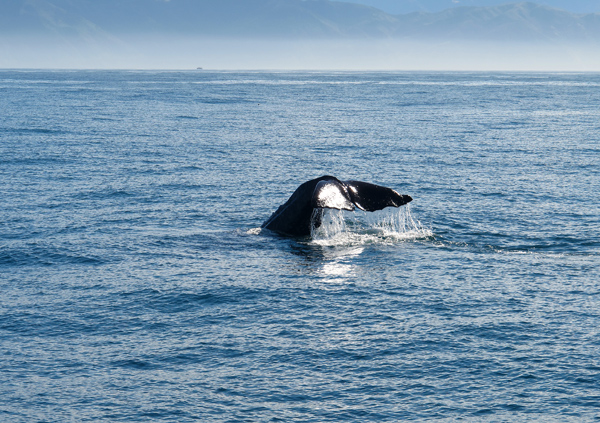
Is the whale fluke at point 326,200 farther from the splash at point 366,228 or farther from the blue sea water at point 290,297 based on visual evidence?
the blue sea water at point 290,297

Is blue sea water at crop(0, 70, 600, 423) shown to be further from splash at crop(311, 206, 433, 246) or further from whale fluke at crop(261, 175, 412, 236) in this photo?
whale fluke at crop(261, 175, 412, 236)

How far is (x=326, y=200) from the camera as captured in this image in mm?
17375

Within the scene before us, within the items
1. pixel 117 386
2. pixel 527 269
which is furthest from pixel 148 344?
pixel 527 269

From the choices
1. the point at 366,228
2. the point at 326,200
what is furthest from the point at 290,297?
the point at 366,228

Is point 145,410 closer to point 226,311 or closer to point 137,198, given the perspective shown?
point 226,311

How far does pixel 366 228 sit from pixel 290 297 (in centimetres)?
614

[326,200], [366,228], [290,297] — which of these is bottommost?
[290,297]

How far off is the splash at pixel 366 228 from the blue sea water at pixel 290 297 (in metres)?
0.08

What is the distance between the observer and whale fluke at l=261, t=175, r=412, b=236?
17.4 meters

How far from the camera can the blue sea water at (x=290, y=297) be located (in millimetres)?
11438

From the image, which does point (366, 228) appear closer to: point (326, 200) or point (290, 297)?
point (326, 200)

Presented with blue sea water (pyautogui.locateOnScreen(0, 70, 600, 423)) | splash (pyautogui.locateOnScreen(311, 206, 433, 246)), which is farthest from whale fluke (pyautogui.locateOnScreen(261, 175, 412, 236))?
blue sea water (pyautogui.locateOnScreen(0, 70, 600, 423))

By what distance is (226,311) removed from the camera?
49.1ft

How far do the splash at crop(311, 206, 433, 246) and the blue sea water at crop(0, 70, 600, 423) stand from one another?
0.28 feet
